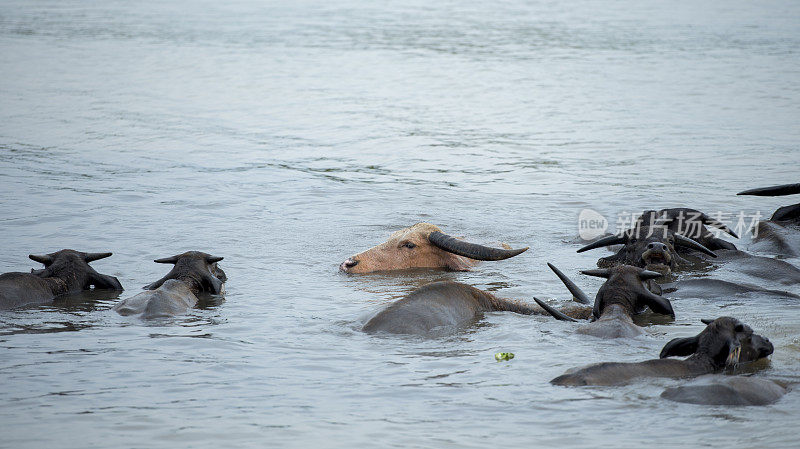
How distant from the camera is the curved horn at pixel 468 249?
10.3 meters

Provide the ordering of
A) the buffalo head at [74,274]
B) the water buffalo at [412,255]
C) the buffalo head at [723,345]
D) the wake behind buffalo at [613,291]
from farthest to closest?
the water buffalo at [412,255]
the buffalo head at [74,274]
the buffalo head at [723,345]
the wake behind buffalo at [613,291]

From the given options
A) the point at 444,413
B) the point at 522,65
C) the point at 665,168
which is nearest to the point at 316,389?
the point at 444,413

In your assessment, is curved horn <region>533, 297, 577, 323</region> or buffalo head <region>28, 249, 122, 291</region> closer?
curved horn <region>533, 297, 577, 323</region>

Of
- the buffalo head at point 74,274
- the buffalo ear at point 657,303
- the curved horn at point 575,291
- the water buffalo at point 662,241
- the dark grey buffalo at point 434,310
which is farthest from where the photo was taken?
the water buffalo at point 662,241

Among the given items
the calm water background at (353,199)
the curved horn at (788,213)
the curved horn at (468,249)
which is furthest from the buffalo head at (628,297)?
the curved horn at (788,213)

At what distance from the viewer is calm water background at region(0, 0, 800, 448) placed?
256 inches

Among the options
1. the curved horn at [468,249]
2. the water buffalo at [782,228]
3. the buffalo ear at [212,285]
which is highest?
the water buffalo at [782,228]

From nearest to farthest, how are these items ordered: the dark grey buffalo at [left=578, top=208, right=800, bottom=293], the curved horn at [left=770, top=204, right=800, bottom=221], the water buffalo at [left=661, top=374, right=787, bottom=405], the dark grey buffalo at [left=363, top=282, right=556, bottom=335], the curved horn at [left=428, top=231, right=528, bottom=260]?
the water buffalo at [left=661, top=374, right=787, bottom=405] < the dark grey buffalo at [left=363, top=282, right=556, bottom=335] < the dark grey buffalo at [left=578, top=208, right=800, bottom=293] < the curved horn at [left=428, top=231, right=528, bottom=260] < the curved horn at [left=770, top=204, right=800, bottom=221]

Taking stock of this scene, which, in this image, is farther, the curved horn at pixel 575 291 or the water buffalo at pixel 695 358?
the curved horn at pixel 575 291

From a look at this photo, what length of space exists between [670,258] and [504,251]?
1630 millimetres

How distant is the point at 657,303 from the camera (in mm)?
8188

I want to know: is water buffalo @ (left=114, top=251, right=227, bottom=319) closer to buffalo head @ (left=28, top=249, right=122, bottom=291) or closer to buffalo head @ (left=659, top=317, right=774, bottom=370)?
buffalo head @ (left=28, top=249, right=122, bottom=291)

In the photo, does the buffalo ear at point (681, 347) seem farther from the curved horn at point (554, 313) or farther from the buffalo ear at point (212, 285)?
the buffalo ear at point (212, 285)

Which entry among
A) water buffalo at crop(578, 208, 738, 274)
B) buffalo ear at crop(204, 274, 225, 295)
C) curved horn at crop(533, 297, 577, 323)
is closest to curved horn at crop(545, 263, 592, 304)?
curved horn at crop(533, 297, 577, 323)
